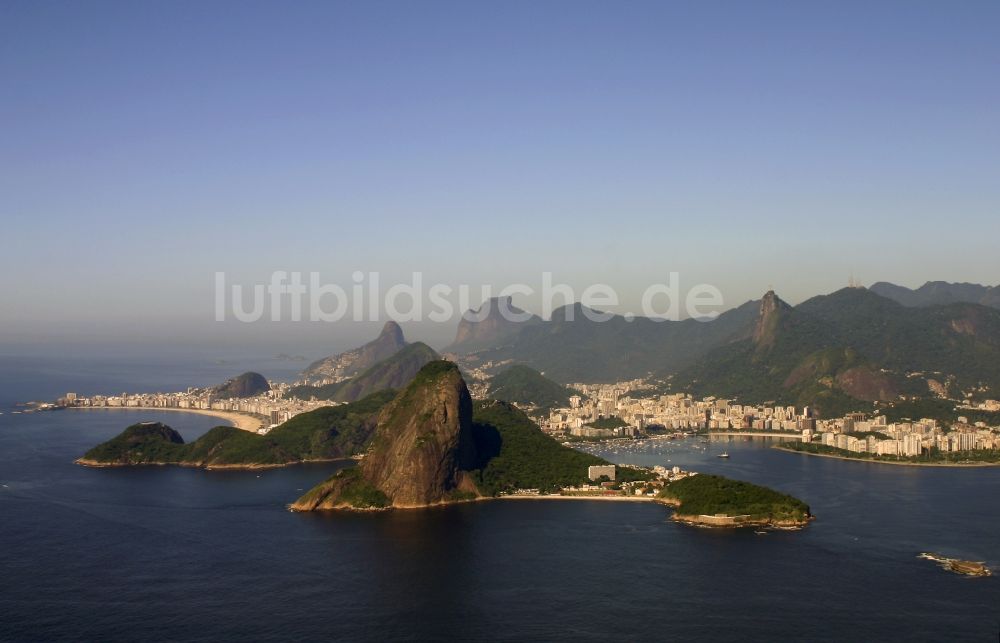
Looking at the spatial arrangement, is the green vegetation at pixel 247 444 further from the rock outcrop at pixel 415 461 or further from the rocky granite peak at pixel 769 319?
the rocky granite peak at pixel 769 319

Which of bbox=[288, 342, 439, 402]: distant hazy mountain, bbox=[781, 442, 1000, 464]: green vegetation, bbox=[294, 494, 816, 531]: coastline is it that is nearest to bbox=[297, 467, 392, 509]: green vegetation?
bbox=[294, 494, 816, 531]: coastline

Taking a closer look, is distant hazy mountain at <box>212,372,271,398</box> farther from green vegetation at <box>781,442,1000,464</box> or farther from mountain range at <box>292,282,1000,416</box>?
green vegetation at <box>781,442,1000,464</box>

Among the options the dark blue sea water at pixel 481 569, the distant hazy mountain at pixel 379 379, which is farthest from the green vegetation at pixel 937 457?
the distant hazy mountain at pixel 379 379

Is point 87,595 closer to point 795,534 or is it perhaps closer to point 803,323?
point 795,534

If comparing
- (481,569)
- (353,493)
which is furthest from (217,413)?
(481,569)

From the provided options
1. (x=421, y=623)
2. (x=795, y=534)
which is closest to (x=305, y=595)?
(x=421, y=623)

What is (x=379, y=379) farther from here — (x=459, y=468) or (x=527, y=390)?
(x=459, y=468)

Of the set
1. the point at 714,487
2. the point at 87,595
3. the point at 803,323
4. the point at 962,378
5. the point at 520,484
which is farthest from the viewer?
the point at 803,323
